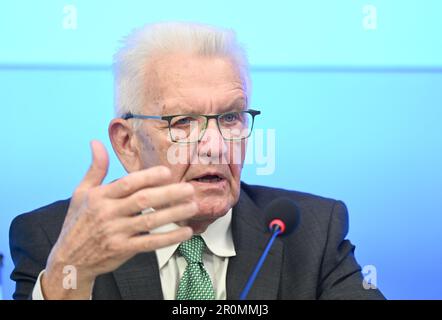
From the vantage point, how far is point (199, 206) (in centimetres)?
168

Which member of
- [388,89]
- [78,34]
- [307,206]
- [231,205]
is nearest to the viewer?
[231,205]

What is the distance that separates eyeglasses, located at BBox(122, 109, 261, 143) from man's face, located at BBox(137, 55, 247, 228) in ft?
0.04

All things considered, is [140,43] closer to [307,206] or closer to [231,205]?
[231,205]

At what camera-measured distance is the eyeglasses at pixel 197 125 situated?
1.73 meters

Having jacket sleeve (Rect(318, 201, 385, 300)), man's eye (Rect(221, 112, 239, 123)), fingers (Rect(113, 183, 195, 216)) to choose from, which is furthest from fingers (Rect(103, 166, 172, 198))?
jacket sleeve (Rect(318, 201, 385, 300))

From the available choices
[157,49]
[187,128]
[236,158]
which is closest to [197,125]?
[187,128]

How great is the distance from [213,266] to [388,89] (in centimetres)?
104

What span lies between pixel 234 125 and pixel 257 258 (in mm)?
356

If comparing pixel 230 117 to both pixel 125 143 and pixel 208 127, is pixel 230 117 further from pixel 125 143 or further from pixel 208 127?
pixel 125 143

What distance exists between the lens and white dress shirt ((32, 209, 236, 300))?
1728 mm

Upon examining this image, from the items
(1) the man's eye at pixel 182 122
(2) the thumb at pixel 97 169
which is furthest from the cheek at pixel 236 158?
(2) the thumb at pixel 97 169

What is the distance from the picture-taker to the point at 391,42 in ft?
7.68

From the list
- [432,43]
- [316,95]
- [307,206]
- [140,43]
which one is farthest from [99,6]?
[432,43]

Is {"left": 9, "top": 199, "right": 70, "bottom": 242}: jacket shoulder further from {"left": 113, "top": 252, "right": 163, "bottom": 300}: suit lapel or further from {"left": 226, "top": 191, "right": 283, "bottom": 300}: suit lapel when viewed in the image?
{"left": 226, "top": 191, "right": 283, "bottom": 300}: suit lapel
